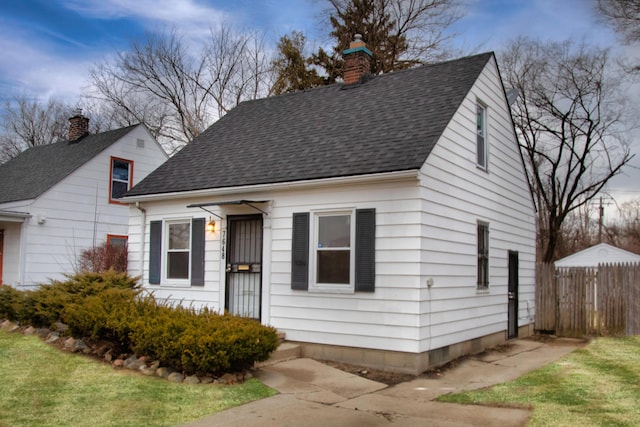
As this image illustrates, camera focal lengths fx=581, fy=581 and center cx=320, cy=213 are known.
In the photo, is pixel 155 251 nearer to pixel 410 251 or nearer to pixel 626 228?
pixel 410 251

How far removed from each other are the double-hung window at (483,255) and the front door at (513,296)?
171cm

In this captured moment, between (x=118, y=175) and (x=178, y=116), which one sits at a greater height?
(x=178, y=116)

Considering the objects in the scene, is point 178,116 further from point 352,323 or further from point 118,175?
point 352,323

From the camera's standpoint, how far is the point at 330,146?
10852mm

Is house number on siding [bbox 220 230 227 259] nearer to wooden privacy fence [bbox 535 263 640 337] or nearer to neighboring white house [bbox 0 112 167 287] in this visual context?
neighboring white house [bbox 0 112 167 287]

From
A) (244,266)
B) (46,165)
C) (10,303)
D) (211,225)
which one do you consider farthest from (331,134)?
(46,165)

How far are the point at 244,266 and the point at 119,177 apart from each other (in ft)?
34.7

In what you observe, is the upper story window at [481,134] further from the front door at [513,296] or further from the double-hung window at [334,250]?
the double-hung window at [334,250]

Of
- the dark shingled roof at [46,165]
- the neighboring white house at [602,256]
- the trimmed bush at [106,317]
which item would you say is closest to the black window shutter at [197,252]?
the trimmed bush at [106,317]

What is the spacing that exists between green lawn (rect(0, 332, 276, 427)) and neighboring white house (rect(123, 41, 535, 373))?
2552 mm

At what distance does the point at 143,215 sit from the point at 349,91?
5398mm

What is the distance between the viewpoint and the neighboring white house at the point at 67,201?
675 inches

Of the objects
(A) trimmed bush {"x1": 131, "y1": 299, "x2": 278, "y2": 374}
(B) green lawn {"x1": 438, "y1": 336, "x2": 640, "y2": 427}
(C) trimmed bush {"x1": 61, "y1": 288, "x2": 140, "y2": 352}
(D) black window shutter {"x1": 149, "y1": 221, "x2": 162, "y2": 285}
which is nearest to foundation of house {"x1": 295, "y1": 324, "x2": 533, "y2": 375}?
(B) green lawn {"x1": 438, "y1": 336, "x2": 640, "y2": 427}

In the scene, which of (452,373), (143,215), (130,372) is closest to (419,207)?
(452,373)
